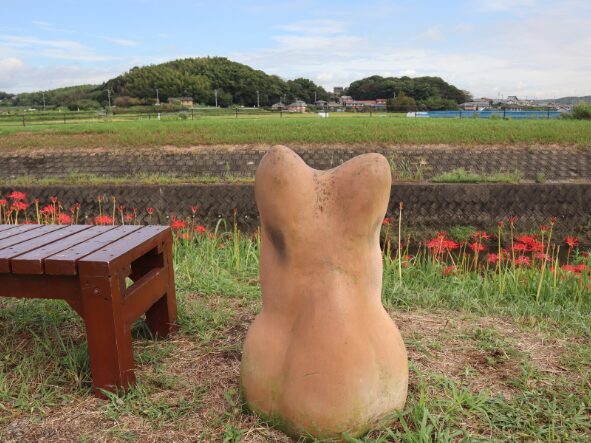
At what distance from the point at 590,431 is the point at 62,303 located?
302cm

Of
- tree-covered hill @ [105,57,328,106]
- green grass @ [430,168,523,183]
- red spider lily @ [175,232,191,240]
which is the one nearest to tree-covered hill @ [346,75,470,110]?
tree-covered hill @ [105,57,328,106]

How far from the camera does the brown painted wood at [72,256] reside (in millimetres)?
2080

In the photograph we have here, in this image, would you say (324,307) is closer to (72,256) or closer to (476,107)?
(72,256)

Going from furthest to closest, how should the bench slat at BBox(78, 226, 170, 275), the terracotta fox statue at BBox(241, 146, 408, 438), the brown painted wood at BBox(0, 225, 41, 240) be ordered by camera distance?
the brown painted wood at BBox(0, 225, 41, 240)
the bench slat at BBox(78, 226, 170, 275)
the terracotta fox statue at BBox(241, 146, 408, 438)

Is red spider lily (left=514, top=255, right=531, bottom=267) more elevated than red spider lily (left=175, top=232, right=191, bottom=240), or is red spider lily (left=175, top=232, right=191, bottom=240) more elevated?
red spider lily (left=175, top=232, right=191, bottom=240)

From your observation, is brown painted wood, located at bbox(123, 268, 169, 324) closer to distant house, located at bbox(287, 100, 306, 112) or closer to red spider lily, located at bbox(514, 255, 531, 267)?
red spider lily, located at bbox(514, 255, 531, 267)

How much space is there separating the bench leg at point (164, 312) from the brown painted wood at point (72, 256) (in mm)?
297

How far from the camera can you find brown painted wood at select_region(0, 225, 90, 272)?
7.11 ft

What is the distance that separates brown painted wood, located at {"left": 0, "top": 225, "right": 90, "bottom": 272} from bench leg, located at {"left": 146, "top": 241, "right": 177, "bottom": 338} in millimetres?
546

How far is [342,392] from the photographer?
70.1 inches

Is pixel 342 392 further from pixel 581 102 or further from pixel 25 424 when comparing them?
pixel 581 102

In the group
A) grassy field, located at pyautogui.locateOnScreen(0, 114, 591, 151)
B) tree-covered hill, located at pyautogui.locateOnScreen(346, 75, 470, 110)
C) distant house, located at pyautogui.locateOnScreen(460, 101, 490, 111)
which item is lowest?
grassy field, located at pyautogui.locateOnScreen(0, 114, 591, 151)

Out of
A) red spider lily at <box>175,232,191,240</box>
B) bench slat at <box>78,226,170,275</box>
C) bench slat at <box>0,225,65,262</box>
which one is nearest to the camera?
bench slat at <box>78,226,170,275</box>

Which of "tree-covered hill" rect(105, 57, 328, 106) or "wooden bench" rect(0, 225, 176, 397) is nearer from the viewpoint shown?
"wooden bench" rect(0, 225, 176, 397)
